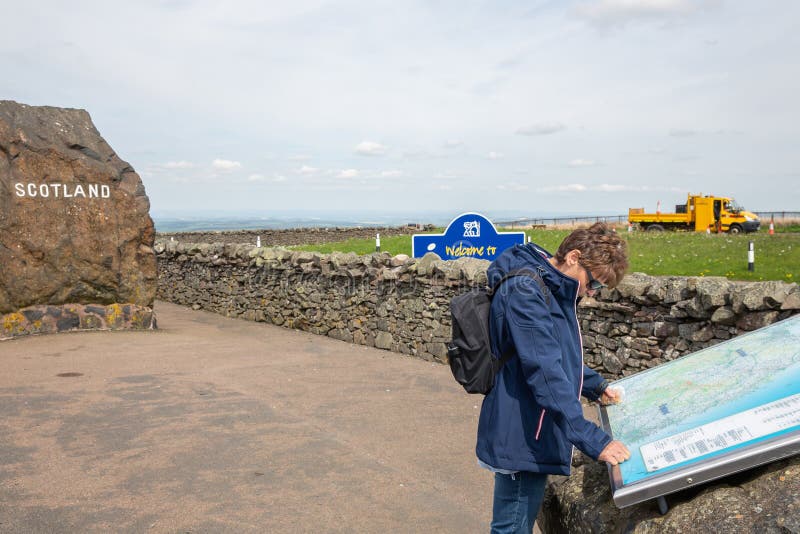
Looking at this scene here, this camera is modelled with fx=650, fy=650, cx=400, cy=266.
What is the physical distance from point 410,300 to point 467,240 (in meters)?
1.32

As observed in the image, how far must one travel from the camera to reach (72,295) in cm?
1074

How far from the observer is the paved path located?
4.61 metres

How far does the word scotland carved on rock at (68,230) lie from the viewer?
1017cm

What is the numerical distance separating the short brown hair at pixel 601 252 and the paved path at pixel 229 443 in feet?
8.20

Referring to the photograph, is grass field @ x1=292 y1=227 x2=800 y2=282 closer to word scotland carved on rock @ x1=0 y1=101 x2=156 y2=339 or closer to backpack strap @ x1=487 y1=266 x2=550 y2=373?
word scotland carved on rock @ x1=0 y1=101 x2=156 y2=339

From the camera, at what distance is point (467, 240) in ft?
33.9

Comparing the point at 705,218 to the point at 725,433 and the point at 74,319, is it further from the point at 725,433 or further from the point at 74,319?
the point at 725,433

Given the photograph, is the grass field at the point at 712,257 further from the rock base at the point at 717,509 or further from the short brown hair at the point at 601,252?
the rock base at the point at 717,509

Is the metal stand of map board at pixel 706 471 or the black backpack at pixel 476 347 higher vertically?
the black backpack at pixel 476 347

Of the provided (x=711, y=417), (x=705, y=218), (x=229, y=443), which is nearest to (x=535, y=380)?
(x=711, y=417)

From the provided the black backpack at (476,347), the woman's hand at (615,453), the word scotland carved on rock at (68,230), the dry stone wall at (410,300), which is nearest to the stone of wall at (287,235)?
the dry stone wall at (410,300)

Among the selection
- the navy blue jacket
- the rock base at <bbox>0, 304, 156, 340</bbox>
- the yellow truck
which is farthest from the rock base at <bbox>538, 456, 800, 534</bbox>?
the yellow truck

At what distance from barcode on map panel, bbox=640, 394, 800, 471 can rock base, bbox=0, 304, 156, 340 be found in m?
10.4

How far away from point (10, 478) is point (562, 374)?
447 cm
